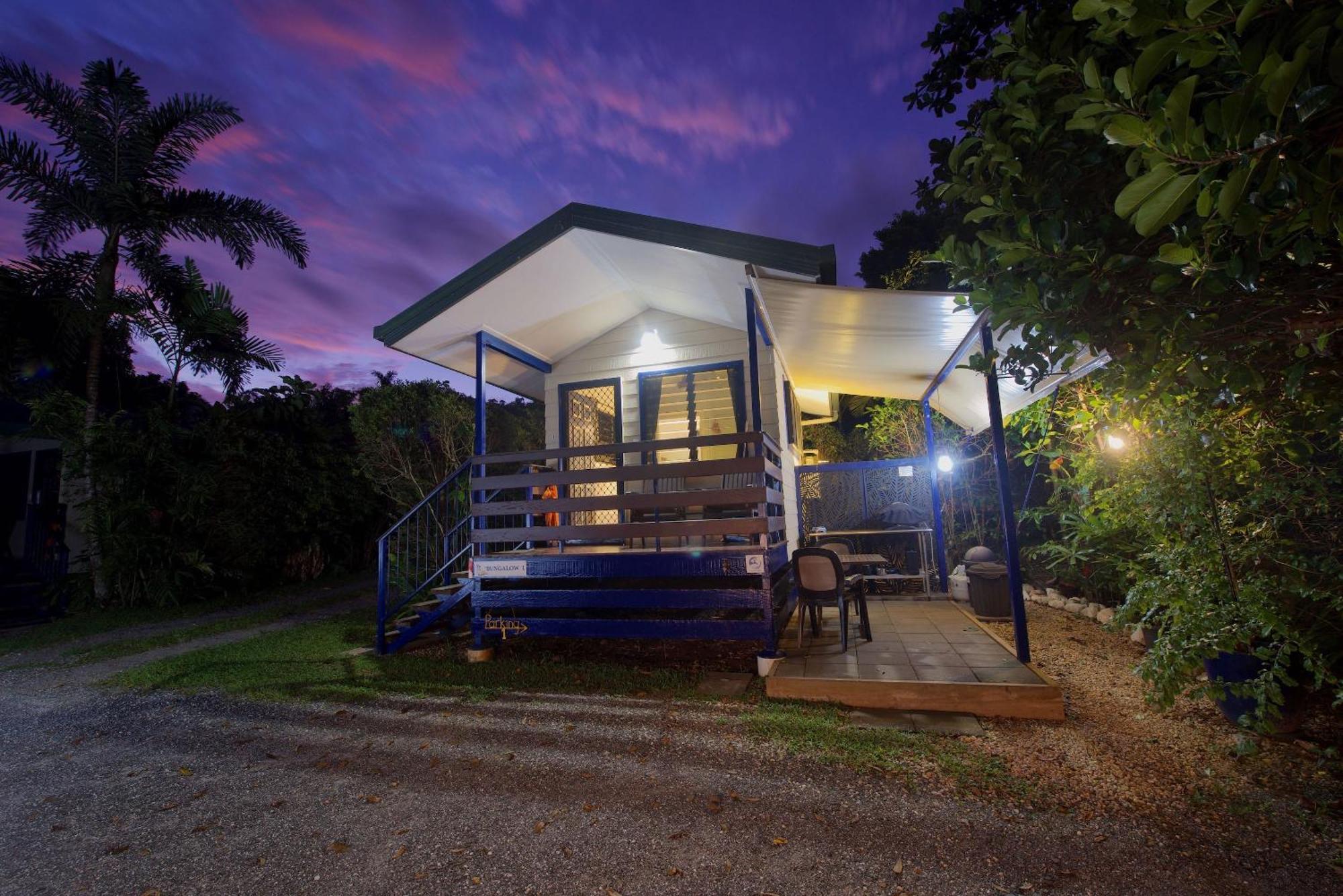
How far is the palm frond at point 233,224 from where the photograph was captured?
10477mm

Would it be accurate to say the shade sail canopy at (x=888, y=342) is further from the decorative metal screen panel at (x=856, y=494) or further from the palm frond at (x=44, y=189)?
the palm frond at (x=44, y=189)

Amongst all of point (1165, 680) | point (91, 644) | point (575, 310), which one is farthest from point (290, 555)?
point (1165, 680)

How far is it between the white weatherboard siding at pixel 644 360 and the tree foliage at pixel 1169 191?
549 centimetres

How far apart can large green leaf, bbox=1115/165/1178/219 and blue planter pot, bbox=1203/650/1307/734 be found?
359 centimetres

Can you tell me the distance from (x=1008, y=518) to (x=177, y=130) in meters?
14.9

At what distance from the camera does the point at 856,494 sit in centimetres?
1139

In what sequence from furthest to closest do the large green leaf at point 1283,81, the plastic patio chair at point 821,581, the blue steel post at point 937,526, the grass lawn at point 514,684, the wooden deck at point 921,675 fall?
the blue steel post at point 937,526, the plastic patio chair at point 821,581, the wooden deck at point 921,675, the grass lawn at point 514,684, the large green leaf at point 1283,81

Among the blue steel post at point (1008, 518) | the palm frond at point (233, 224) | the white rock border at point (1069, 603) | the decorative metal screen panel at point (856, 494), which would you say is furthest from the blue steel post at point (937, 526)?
the palm frond at point (233, 224)

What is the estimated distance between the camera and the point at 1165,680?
3225 mm

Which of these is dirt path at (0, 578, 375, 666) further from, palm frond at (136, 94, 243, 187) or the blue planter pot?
the blue planter pot

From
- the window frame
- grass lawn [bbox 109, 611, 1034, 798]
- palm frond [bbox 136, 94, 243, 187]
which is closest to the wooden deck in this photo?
grass lawn [bbox 109, 611, 1034, 798]

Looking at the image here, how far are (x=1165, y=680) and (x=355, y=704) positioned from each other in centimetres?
593

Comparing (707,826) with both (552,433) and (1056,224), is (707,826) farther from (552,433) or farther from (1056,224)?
(552,433)

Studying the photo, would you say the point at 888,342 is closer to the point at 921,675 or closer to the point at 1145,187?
the point at 921,675
